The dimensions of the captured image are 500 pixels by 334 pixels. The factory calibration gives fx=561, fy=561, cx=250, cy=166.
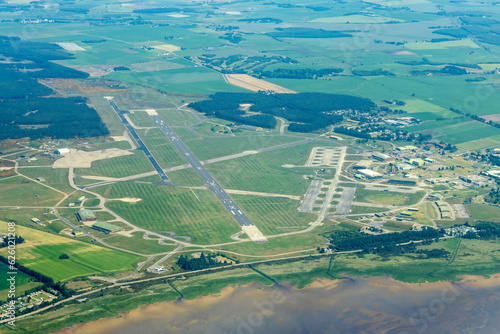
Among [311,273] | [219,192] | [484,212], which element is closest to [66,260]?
[311,273]

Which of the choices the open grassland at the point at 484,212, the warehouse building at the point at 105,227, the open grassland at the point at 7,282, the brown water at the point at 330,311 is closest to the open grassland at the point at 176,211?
the warehouse building at the point at 105,227

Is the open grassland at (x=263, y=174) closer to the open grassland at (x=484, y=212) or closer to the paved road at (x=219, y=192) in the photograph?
the paved road at (x=219, y=192)

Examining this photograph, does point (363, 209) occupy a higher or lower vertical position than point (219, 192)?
higher

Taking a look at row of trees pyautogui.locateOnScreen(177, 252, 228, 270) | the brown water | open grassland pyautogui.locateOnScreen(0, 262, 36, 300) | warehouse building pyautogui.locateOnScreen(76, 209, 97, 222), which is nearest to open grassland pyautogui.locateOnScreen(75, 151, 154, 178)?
warehouse building pyautogui.locateOnScreen(76, 209, 97, 222)

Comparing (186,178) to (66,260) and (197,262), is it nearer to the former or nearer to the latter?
(197,262)

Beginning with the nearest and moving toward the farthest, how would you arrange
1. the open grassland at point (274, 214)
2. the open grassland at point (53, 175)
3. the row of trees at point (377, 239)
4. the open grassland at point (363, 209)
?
the row of trees at point (377, 239)
the open grassland at point (274, 214)
the open grassland at point (363, 209)
the open grassland at point (53, 175)

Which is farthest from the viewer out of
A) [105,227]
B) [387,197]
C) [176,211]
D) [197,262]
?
[387,197]

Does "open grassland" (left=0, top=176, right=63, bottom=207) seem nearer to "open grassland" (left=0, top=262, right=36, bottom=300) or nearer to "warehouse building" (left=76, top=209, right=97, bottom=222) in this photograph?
"warehouse building" (left=76, top=209, right=97, bottom=222)
